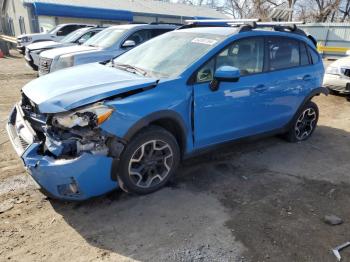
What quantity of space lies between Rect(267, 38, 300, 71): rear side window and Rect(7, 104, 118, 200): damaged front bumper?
276 centimetres

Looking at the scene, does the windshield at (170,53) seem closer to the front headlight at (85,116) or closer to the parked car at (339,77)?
the front headlight at (85,116)

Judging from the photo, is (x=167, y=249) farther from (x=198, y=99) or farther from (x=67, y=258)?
(x=198, y=99)

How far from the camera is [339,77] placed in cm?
837

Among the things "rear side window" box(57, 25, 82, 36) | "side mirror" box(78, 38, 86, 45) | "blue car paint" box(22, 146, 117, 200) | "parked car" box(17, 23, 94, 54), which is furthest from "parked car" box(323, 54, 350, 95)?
"rear side window" box(57, 25, 82, 36)

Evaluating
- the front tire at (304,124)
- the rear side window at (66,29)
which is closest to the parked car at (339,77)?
the front tire at (304,124)

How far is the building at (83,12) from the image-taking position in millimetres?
24500

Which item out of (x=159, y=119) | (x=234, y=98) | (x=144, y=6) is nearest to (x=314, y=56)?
(x=234, y=98)

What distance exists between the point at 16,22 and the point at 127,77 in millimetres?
32630

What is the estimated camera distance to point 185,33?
4.55m

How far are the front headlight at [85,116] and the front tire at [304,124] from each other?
338cm

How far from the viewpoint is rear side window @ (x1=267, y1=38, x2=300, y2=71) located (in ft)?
15.3

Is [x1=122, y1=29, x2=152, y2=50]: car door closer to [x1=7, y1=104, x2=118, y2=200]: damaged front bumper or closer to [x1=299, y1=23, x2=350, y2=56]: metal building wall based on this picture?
[x1=7, y1=104, x2=118, y2=200]: damaged front bumper

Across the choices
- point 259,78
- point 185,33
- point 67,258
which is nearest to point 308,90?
point 259,78

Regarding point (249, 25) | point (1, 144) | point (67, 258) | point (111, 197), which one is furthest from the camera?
point (1, 144)
